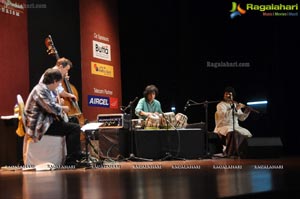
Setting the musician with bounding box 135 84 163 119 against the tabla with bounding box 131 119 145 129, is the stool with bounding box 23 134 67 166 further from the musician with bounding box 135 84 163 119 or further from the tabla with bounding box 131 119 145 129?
the musician with bounding box 135 84 163 119

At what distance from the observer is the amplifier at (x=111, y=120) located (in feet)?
23.8

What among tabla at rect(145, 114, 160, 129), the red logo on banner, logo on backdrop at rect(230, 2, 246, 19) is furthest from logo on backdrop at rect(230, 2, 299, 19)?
tabla at rect(145, 114, 160, 129)

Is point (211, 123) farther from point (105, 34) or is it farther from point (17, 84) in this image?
point (17, 84)

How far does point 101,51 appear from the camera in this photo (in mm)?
8828

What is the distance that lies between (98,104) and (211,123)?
286cm

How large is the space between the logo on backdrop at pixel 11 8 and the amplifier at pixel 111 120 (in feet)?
6.50

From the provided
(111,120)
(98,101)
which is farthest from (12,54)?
(98,101)

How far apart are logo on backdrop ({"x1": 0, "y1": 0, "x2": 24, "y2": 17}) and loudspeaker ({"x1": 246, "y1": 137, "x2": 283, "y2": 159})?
4.00 m

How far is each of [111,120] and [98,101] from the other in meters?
1.26

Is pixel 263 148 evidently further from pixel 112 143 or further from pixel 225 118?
pixel 112 143

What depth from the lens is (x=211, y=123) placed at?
10.2 meters

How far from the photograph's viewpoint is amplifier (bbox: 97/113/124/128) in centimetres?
726

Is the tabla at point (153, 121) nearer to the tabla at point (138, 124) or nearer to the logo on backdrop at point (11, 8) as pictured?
the tabla at point (138, 124)

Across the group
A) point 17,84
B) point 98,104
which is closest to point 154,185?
point 17,84
